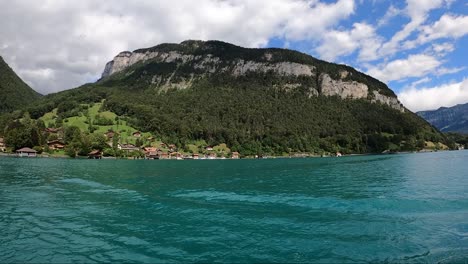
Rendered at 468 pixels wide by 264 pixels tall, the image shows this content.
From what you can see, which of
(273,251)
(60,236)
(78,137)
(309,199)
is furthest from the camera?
(78,137)

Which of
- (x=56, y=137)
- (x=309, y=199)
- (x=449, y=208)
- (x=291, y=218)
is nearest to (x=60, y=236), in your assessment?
(x=291, y=218)

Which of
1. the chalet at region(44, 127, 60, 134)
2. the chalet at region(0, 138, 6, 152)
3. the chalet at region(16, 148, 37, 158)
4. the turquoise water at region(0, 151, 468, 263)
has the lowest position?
the turquoise water at region(0, 151, 468, 263)

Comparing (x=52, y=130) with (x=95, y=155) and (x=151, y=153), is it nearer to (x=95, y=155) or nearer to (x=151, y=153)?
(x=95, y=155)

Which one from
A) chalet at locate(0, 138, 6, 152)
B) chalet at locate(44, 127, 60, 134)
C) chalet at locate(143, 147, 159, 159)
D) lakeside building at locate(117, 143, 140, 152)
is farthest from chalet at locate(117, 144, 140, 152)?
chalet at locate(0, 138, 6, 152)

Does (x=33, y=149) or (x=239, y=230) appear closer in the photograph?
(x=239, y=230)

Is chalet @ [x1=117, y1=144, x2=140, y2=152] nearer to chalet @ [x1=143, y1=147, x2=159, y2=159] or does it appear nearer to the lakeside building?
the lakeside building

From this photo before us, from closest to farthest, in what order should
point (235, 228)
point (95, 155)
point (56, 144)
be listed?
point (235, 228)
point (95, 155)
point (56, 144)

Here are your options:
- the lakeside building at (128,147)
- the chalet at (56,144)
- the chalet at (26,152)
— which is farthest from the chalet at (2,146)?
the lakeside building at (128,147)

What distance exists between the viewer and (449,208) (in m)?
29.3

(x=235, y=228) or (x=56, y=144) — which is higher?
(x=56, y=144)

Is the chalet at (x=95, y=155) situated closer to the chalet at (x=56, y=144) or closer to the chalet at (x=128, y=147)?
the chalet at (x=56, y=144)

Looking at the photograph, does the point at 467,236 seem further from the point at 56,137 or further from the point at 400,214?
the point at 56,137

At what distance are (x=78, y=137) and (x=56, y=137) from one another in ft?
61.7

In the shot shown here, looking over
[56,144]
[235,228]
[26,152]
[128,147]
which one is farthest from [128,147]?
[235,228]
